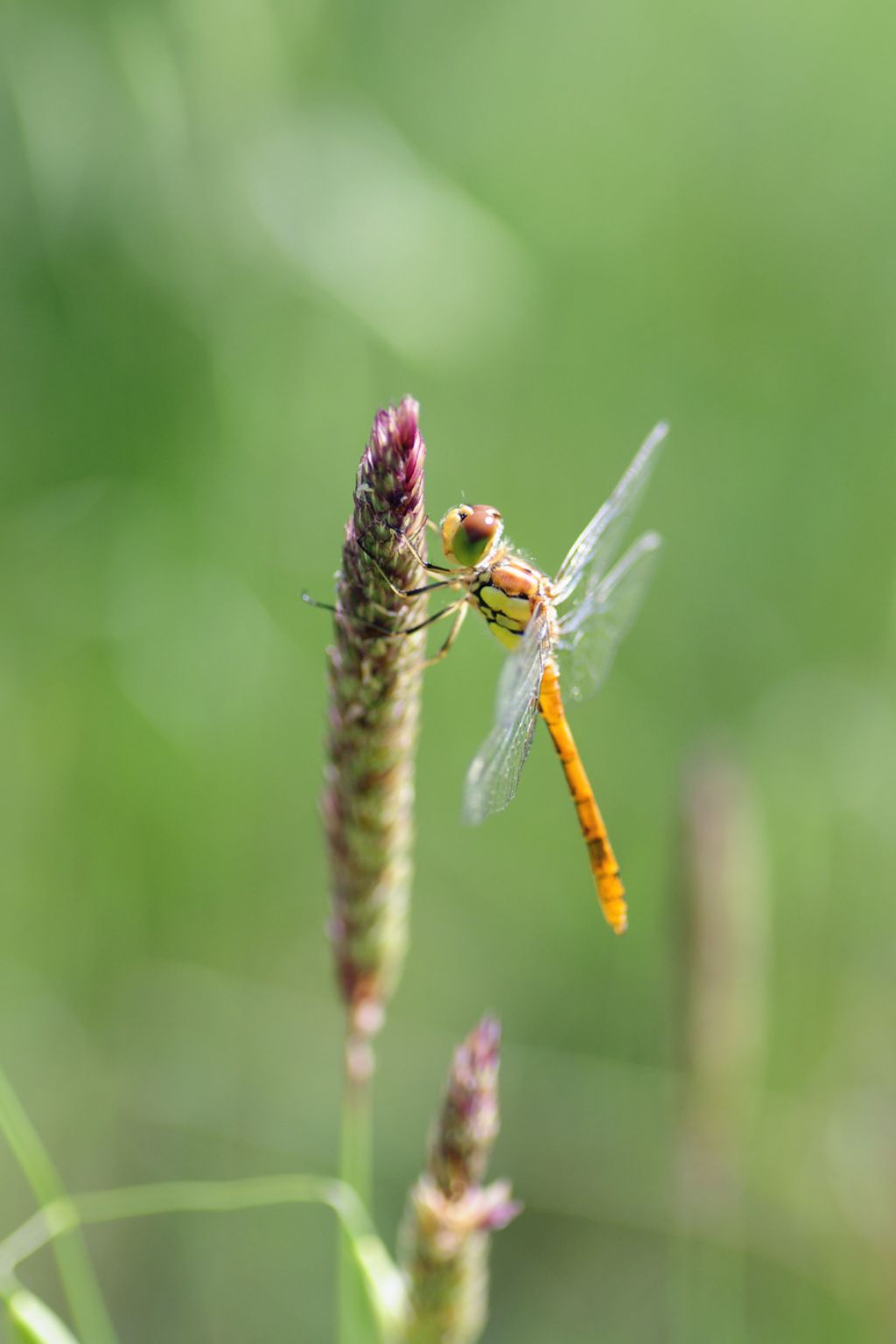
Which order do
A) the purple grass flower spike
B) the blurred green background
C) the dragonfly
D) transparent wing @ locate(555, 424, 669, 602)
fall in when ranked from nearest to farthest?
the purple grass flower spike
the dragonfly
transparent wing @ locate(555, 424, 669, 602)
the blurred green background

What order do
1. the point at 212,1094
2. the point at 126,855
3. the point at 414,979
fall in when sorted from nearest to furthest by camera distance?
the point at 212,1094
the point at 126,855
the point at 414,979

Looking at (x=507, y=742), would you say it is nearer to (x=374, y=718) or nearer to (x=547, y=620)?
(x=547, y=620)

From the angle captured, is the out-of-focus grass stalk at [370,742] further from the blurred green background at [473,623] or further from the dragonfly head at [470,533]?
the blurred green background at [473,623]

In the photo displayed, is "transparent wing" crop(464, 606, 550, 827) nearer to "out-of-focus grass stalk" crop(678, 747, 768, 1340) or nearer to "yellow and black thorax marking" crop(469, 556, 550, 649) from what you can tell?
"yellow and black thorax marking" crop(469, 556, 550, 649)

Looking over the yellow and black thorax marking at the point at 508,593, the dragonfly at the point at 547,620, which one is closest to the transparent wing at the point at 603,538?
the dragonfly at the point at 547,620

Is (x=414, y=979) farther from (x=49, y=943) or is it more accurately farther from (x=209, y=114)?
(x=209, y=114)

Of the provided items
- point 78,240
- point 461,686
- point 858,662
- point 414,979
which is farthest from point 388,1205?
point 78,240

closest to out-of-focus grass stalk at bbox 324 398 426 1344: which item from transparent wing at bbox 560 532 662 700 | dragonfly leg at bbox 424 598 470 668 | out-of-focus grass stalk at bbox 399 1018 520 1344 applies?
out-of-focus grass stalk at bbox 399 1018 520 1344
